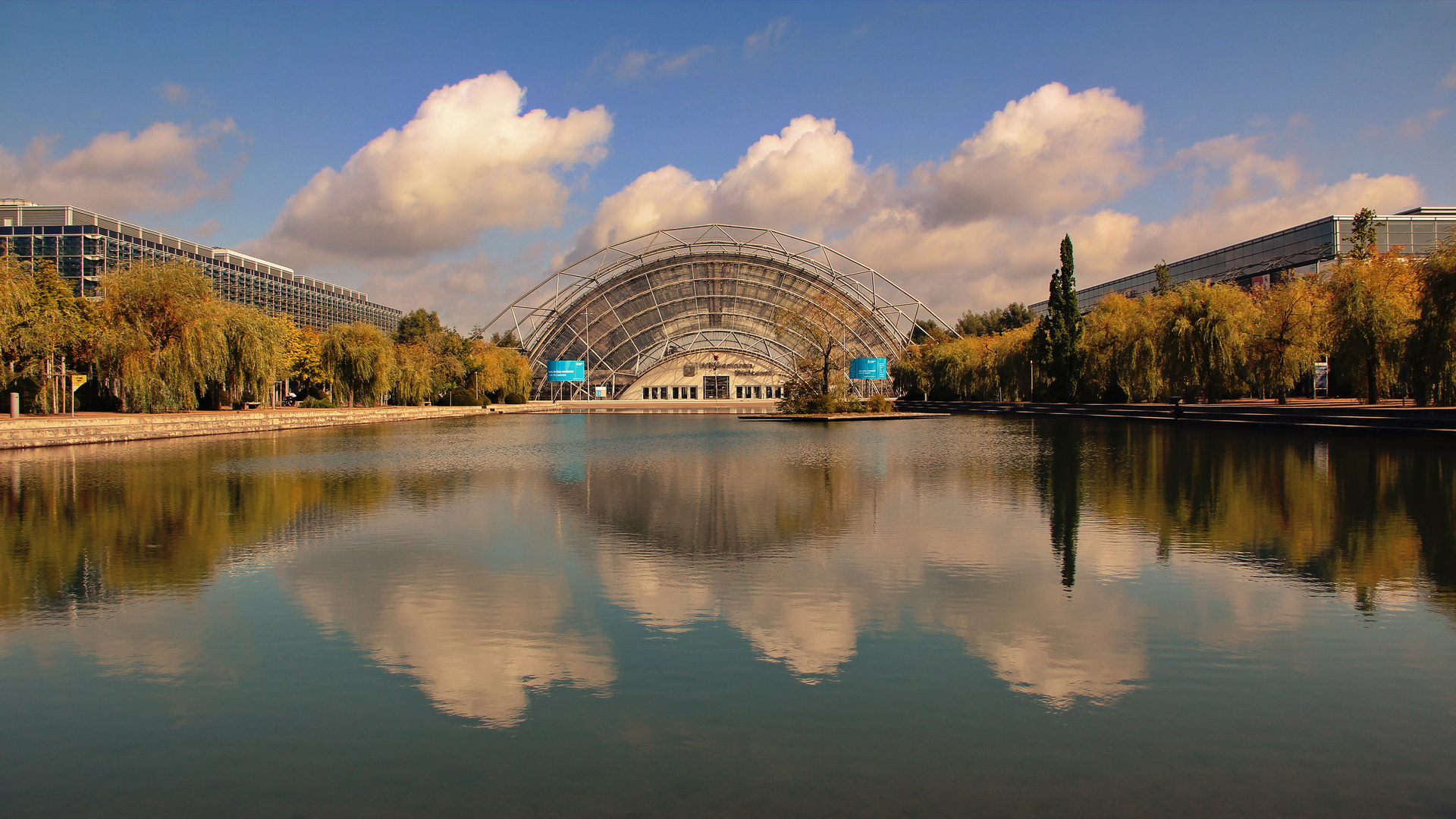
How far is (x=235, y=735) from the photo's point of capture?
542cm

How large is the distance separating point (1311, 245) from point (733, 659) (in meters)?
103

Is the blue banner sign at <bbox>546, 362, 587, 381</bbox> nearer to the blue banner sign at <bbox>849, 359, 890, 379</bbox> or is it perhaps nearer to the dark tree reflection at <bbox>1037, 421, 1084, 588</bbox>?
the blue banner sign at <bbox>849, 359, 890, 379</bbox>

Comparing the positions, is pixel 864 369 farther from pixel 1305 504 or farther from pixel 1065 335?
pixel 1305 504

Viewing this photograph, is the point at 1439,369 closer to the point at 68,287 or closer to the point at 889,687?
the point at 889,687

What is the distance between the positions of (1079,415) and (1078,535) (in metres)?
48.9

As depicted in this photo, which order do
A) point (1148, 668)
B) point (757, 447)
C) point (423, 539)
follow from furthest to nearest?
1. point (757, 447)
2. point (423, 539)
3. point (1148, 668)

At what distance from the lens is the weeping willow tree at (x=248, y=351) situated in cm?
4494

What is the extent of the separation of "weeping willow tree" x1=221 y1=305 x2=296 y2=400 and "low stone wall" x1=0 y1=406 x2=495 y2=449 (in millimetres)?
2070

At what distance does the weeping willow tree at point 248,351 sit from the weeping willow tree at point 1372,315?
51.2 m

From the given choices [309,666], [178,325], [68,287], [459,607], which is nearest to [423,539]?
[459,607]

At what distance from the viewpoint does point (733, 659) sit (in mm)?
6785

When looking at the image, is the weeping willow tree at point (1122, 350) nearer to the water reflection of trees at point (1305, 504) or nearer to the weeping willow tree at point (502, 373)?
the water reflection of trees at point (1305, 504)

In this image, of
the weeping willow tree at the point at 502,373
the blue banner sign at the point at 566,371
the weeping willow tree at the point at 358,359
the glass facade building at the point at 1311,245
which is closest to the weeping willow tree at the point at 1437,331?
the glass facade building at the point at 1311,245

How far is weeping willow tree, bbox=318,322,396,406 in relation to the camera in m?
61.7
